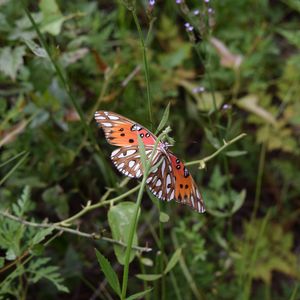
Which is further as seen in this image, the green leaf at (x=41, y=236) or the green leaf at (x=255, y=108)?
the green leaf at (x=255, y=108)

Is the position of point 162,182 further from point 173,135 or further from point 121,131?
point 173,135

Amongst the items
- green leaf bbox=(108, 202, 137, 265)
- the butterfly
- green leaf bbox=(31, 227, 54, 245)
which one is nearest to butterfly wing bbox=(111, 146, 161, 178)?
the butterfly

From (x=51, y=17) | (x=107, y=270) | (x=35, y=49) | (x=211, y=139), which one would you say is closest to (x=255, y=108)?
(x=211, y=139)

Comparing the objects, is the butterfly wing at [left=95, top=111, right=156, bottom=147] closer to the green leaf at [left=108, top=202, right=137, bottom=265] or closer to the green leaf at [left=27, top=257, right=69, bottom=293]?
the green leaf at [left=108, top=202, right=137, bottom=265]

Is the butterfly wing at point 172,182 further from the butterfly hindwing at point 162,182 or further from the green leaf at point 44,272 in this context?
the green leaf at point 44,272

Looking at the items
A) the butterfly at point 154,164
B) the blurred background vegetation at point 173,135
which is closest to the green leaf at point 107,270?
the butterfly at point 154,164

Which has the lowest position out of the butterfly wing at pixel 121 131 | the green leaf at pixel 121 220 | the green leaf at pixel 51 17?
the green leaf at pixel 121 220
